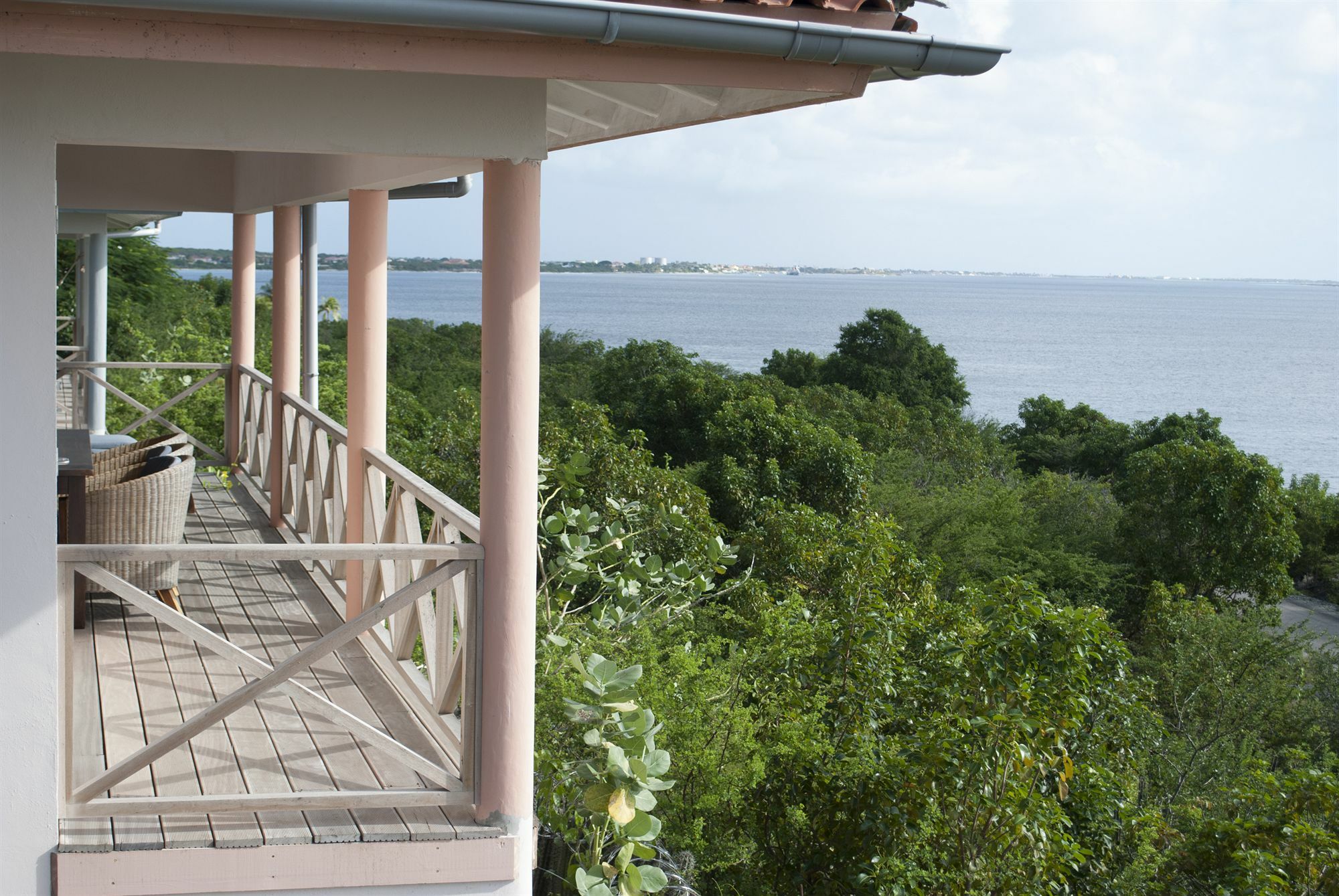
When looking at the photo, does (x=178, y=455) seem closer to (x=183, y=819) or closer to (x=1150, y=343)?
(x=183, y=819)

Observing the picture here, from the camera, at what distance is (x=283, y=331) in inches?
310

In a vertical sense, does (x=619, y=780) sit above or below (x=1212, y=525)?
above

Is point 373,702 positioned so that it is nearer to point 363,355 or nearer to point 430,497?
point 430,497

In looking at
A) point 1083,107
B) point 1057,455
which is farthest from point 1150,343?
point 1057,455

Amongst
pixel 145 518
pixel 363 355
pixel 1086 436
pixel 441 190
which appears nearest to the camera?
pixel 145 518

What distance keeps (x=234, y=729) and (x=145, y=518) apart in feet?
5.29

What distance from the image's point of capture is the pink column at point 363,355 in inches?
209

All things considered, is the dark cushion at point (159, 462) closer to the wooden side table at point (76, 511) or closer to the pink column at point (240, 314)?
the wooden side table at point (76, 511)

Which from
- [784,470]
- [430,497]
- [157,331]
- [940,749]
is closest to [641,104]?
[430,497]

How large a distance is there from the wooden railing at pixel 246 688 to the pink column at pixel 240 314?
595 cm

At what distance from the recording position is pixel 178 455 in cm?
601

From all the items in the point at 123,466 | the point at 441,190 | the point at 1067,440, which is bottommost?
the point at 1067,440

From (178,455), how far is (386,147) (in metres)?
3.28

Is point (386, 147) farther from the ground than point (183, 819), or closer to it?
farther from the ground
